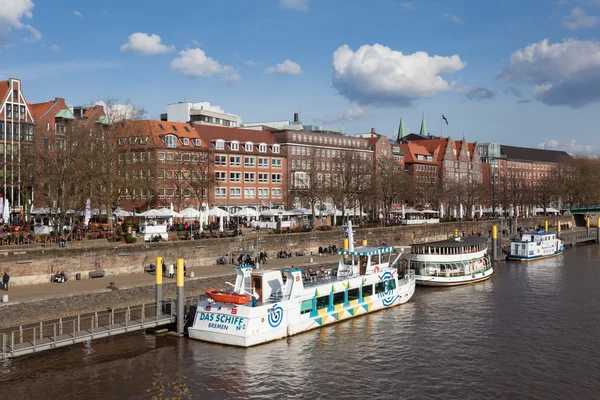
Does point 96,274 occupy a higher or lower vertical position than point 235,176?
lower

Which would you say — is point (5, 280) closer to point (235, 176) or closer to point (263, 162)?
point (235, 176)

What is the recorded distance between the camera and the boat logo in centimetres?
3972

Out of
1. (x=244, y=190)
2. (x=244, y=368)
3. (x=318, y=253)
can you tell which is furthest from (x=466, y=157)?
(x=244, y=368)

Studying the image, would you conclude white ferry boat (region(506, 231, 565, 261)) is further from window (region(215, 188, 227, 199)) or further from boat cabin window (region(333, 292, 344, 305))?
boat cabin window (region(333, 292, 344, 305))

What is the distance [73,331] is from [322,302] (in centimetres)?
1698

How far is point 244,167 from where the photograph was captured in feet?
373

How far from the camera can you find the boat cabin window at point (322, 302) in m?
44.1

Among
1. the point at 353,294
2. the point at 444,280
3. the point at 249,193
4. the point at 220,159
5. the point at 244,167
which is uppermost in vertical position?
the point at 220,159

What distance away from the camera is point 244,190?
113625 mm

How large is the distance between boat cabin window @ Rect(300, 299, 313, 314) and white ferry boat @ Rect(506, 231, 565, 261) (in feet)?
174

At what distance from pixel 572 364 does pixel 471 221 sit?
85.2 metres

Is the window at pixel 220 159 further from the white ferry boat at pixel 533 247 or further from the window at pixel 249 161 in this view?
the white ferry boat at pixel 533 247

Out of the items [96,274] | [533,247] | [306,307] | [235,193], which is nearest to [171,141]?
[235,193]

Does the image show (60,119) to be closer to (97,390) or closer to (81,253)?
(81,253)
